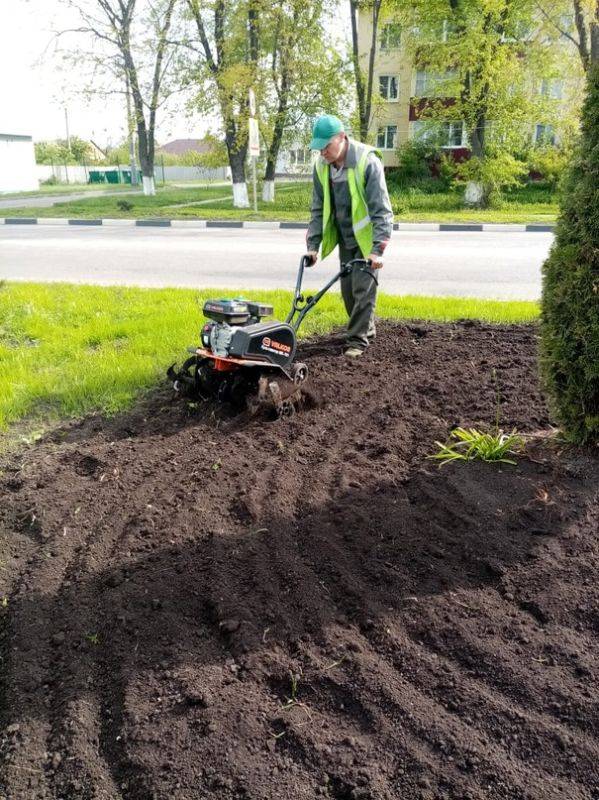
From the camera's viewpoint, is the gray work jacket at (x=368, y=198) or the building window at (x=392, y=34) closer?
the gray work jacket at (x=368, y=198)

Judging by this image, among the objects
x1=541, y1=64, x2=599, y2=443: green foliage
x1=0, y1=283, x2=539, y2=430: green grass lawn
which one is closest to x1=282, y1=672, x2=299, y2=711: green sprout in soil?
x1=541, y1=64, x2=599, y2=443: green foliage

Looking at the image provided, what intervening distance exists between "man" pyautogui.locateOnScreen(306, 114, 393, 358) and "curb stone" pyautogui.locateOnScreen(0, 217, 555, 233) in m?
11.0

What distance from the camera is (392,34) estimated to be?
82.9 ft

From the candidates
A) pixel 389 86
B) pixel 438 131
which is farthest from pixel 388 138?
pixel 438 131

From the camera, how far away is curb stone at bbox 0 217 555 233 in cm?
1603

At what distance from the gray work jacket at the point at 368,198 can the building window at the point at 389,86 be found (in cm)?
3282

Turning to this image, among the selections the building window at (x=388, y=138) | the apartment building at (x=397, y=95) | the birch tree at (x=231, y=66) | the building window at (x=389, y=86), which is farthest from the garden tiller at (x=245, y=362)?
the building window at (x=389, y=86)

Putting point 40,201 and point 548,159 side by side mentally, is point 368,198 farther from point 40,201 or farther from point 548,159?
point 40,201

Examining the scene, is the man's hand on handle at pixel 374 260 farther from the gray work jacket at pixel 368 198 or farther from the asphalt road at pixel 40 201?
the asphalt road at pixel 40 201

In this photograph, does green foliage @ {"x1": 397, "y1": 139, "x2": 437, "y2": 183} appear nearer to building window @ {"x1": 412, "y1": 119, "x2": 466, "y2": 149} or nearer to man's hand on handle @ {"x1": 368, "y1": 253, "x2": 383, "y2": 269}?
building window @ {"x1": 412, "y1": 119, "x2": 466, "y2": 149}

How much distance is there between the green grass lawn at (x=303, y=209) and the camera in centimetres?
1839

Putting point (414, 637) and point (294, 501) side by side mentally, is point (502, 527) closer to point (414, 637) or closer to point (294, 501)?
point (414, 637)

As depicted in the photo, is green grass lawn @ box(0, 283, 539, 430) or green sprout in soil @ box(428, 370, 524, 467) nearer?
green sprout in soil @ box(428, 370, 524, 467)

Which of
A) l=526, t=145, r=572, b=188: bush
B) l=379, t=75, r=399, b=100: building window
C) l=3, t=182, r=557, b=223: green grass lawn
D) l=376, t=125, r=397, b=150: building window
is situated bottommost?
l=3, t=182, r=557, b=223: green grass lawn
